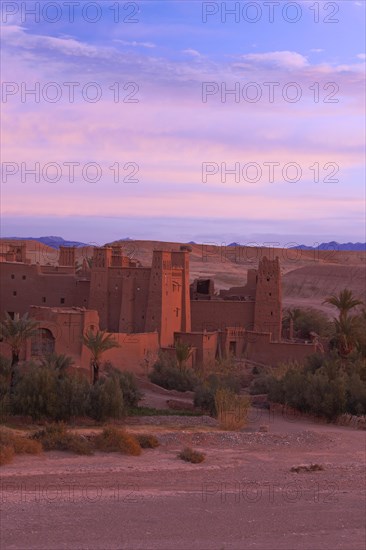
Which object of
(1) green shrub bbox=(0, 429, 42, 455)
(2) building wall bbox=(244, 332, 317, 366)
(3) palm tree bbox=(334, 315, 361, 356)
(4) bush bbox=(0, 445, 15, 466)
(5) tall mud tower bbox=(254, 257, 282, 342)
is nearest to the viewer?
(4) bush bbox=(0, 445, 15, 466)

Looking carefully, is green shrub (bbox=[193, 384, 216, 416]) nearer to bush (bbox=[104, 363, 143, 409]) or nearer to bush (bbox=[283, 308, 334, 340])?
bush (bbox=[104, 363, 143, 409])

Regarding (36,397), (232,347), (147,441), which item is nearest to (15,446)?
(147,441)

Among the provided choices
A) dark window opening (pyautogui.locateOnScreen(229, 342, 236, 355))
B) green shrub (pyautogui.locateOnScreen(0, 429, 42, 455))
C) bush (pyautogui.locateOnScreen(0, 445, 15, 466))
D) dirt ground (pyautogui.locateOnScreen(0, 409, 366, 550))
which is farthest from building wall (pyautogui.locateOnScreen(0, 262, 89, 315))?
bush (pyautogui.locateOnScreen(0, 445, 15, 466))

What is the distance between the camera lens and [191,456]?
1667cm

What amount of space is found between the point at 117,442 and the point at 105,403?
150 inches

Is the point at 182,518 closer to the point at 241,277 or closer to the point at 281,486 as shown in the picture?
the point at 281,486

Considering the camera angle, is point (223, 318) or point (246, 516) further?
point (223, 318)

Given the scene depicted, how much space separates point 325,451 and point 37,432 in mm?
6665

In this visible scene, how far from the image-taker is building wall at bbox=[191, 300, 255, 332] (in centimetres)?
3559

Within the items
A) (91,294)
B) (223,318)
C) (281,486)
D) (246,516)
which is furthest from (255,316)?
(246,516)

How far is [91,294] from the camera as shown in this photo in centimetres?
3378

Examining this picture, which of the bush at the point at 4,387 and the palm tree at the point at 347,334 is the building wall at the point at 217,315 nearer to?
the palm tree at the point at 347,334

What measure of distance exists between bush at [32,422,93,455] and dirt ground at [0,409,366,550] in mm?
268

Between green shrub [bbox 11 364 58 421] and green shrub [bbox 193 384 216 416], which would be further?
green shrub [bbox 193 384 216 416]
